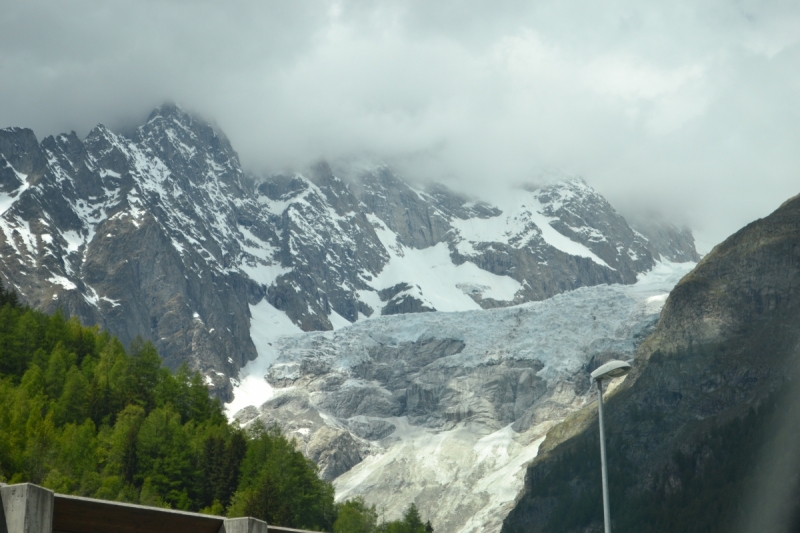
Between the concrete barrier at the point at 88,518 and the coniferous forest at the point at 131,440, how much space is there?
157 feet

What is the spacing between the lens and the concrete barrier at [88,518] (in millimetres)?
10547

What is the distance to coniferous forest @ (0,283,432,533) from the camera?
64.4 meters

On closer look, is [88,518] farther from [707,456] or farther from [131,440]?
[707,456]

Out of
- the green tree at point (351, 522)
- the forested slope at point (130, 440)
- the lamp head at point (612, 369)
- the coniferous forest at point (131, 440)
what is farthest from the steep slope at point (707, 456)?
the lamp head at point (612, 369)

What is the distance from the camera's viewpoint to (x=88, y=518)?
11.7m

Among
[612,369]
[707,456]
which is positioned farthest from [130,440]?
[707,456]

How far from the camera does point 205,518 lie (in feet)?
41.9

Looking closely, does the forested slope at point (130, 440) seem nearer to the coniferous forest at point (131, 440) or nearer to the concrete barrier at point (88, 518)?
the coniferous forest at point (131, 440)

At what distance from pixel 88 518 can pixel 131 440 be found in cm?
6178

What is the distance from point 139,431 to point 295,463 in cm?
1448

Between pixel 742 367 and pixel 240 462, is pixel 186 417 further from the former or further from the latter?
pixel 742 367

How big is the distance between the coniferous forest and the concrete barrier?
A: 157ft

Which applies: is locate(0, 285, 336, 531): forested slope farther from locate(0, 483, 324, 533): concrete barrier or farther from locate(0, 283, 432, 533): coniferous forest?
locate(0, 483, 324, 533): concrete barrier

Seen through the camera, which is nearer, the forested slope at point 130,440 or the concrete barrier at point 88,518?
the concrete barrier at point 88,518
